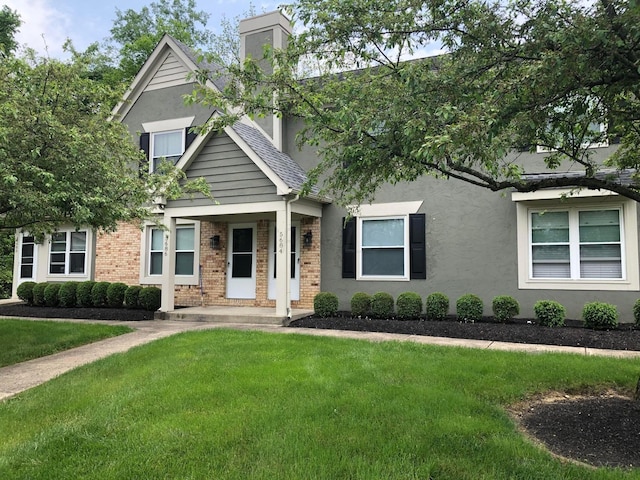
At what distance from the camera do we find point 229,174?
35.4 feet

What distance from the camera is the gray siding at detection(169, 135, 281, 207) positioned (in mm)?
10453

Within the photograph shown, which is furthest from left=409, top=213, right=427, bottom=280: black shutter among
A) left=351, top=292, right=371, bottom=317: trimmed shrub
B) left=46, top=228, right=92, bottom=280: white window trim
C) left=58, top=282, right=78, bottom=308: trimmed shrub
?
left=46, top=228, right=92, bottom=280: white window trim

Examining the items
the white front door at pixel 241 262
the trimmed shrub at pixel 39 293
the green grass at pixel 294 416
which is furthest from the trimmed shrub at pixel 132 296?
the green grass at pixel 294 416

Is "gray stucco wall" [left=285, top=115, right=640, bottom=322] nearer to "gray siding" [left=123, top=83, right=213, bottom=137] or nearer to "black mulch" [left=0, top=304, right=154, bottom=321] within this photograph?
"black mulch" [left=0, top=304, right=154, bottom=321]

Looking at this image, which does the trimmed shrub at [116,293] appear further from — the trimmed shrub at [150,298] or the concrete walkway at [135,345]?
the concrete walkway at [135,345]

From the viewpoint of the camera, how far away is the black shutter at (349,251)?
11.6 metres

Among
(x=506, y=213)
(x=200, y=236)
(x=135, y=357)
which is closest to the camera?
(x=135, y=357)

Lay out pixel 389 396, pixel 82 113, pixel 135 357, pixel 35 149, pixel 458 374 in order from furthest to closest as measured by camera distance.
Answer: pixel 82 113 → pixel 135 357 → pixel 35 149 → pixel 458 374 → pixel 389 396

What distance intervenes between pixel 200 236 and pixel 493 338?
8237 mm

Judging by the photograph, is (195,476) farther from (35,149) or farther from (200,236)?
(200,236)

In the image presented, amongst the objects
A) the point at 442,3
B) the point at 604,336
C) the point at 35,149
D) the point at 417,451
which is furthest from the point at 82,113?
the point at 604,336

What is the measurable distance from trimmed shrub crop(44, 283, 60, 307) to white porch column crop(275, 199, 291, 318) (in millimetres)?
7550

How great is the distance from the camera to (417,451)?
3.42 metres

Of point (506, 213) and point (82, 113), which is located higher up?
point (82, 113)
